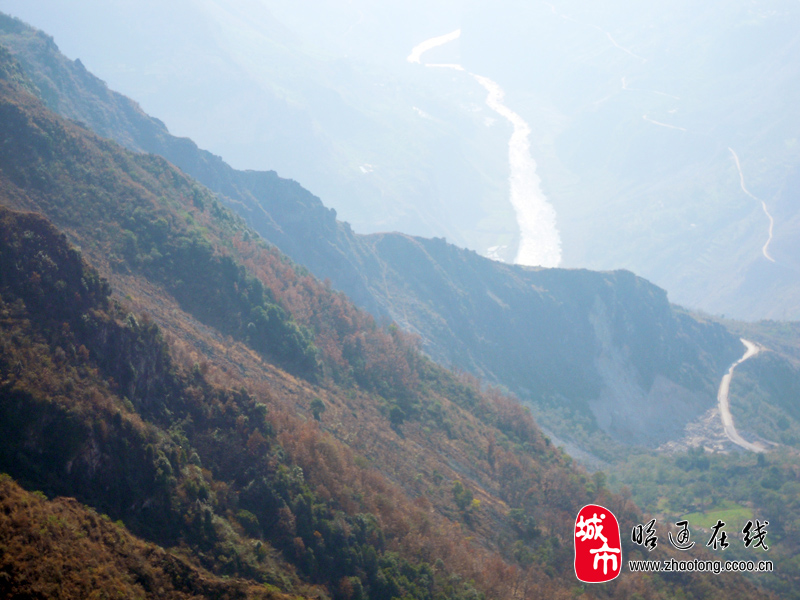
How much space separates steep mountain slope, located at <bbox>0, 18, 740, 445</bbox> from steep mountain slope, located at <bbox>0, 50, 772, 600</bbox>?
2448 cm

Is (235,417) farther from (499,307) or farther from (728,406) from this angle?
(728,406)

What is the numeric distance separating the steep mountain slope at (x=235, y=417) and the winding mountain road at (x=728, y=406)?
139ft

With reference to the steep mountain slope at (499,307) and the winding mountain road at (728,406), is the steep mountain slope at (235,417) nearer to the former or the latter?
the steep mountain slope at (499,307)

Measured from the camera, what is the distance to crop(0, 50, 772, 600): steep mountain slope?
75.6 feet

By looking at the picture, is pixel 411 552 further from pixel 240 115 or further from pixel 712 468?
pixel 240 115

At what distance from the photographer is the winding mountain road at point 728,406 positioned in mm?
81188

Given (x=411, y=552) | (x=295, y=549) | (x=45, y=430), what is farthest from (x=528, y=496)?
(x=45, y=430)

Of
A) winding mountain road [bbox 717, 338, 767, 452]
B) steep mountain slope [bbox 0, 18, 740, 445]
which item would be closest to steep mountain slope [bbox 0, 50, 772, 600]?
steep mountain slope [bbox 0, 18, 740, 445]

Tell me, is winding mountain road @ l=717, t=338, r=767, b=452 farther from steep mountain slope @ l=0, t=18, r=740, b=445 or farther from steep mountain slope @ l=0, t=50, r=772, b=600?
steep mountain slope @ l=0, t=50, r=772, b=600

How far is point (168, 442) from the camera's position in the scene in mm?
25562

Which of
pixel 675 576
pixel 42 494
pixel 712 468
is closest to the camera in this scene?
pixel 42 494

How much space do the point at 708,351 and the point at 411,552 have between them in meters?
85.7

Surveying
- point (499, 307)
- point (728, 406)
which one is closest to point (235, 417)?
point (499, 307)

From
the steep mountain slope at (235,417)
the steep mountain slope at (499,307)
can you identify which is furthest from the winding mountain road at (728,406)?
the steep mountain slope at (235,417)
